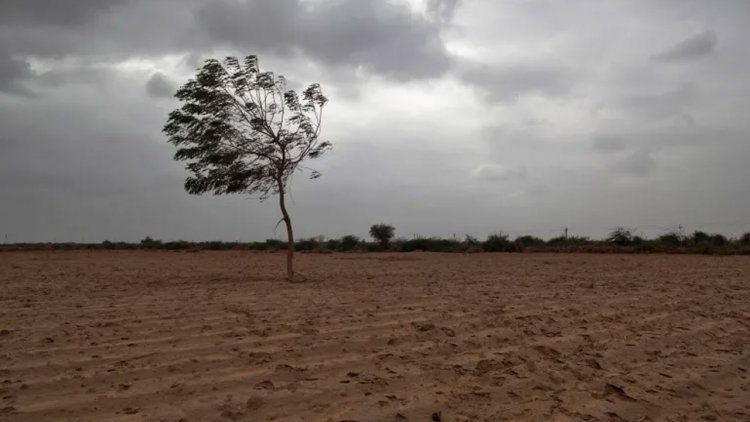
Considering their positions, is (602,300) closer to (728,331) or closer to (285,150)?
(728,331)

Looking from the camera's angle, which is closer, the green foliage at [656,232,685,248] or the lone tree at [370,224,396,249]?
the green foliage at [656,232,685,248]

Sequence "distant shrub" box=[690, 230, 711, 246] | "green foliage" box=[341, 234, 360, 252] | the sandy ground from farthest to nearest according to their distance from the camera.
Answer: "green foliage" box=[341, 234, 360, 252], "distant shrub" box=[690, 230, 711, 246], the sandy ground

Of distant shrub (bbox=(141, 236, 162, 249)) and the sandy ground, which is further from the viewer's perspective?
distant shrub (bbox=(141, 236, 162, 249))

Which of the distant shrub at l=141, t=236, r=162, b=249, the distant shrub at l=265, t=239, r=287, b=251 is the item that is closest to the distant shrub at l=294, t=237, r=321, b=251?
the distant shrub at l=265, t=239, r=287, b=251

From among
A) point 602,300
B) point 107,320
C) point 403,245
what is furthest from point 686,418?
point 403,245

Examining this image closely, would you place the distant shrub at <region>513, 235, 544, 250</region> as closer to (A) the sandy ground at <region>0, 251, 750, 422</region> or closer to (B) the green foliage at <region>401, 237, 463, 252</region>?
(B) the green foliage at <region>401, 237, 463, 252</region>

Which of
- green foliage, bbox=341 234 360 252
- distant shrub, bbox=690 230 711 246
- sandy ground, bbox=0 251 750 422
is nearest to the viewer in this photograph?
sandy ground, bbox=0 251 750 422

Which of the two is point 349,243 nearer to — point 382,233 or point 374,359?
point 382,233

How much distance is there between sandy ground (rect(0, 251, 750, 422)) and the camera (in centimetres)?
386

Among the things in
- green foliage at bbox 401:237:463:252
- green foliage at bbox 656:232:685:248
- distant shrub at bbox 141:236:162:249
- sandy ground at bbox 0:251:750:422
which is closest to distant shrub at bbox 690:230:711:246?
green foliage at bbox 656:232:685:248

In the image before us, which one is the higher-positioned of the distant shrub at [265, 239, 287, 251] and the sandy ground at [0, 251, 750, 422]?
the distant shrub at [265, 239, 287, 251]

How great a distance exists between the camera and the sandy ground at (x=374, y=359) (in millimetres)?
3861

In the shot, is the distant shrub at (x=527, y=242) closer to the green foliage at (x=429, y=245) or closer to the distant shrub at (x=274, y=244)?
the green foliage at (x=429, y=245)

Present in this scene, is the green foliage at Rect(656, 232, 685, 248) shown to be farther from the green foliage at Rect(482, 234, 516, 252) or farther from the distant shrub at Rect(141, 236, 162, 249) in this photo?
the distant shrub at Rect(141, 236, 162, 249)
